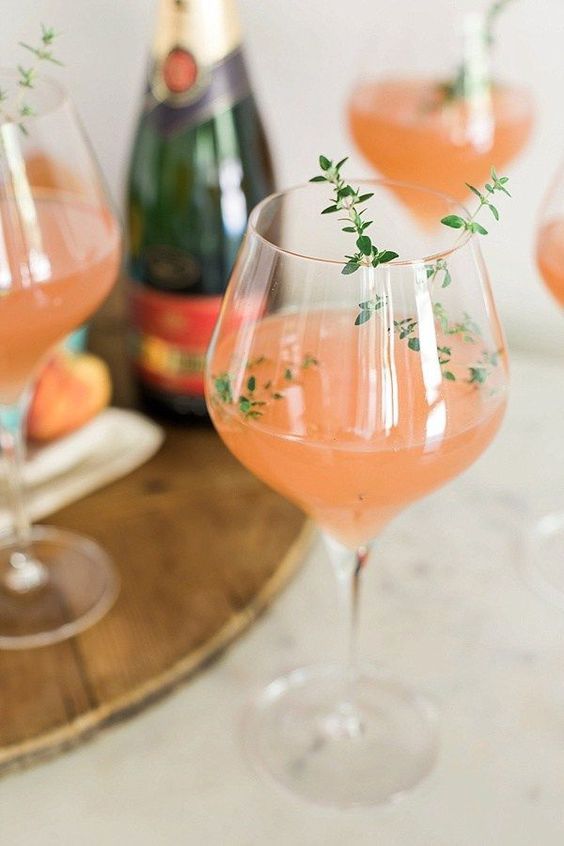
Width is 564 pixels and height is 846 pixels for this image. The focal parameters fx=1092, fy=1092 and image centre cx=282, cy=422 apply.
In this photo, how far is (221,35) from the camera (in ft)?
3.79

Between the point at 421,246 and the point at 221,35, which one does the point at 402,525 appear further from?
the point at 221,35

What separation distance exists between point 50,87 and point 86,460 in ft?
1.34

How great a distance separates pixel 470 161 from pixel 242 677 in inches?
23.4

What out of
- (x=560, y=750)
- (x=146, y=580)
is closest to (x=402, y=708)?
(x=560, y=750)

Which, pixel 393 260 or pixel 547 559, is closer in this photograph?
pixel 393 260

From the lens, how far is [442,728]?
0.86 meters

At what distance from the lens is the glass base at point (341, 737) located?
82 centimetres

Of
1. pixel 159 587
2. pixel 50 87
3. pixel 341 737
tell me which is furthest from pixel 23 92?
pixel 341 737

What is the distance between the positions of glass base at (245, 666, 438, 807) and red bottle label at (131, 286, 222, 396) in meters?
0.40

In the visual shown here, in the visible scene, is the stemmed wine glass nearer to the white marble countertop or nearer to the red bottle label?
the white marble countertop

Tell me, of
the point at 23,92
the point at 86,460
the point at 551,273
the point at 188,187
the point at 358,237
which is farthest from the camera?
the point at 188,187

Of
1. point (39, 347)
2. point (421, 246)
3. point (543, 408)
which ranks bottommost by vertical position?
point (543, 408)

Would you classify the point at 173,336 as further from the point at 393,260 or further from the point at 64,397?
the point at 393,260

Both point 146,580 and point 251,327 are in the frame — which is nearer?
point 251,327
